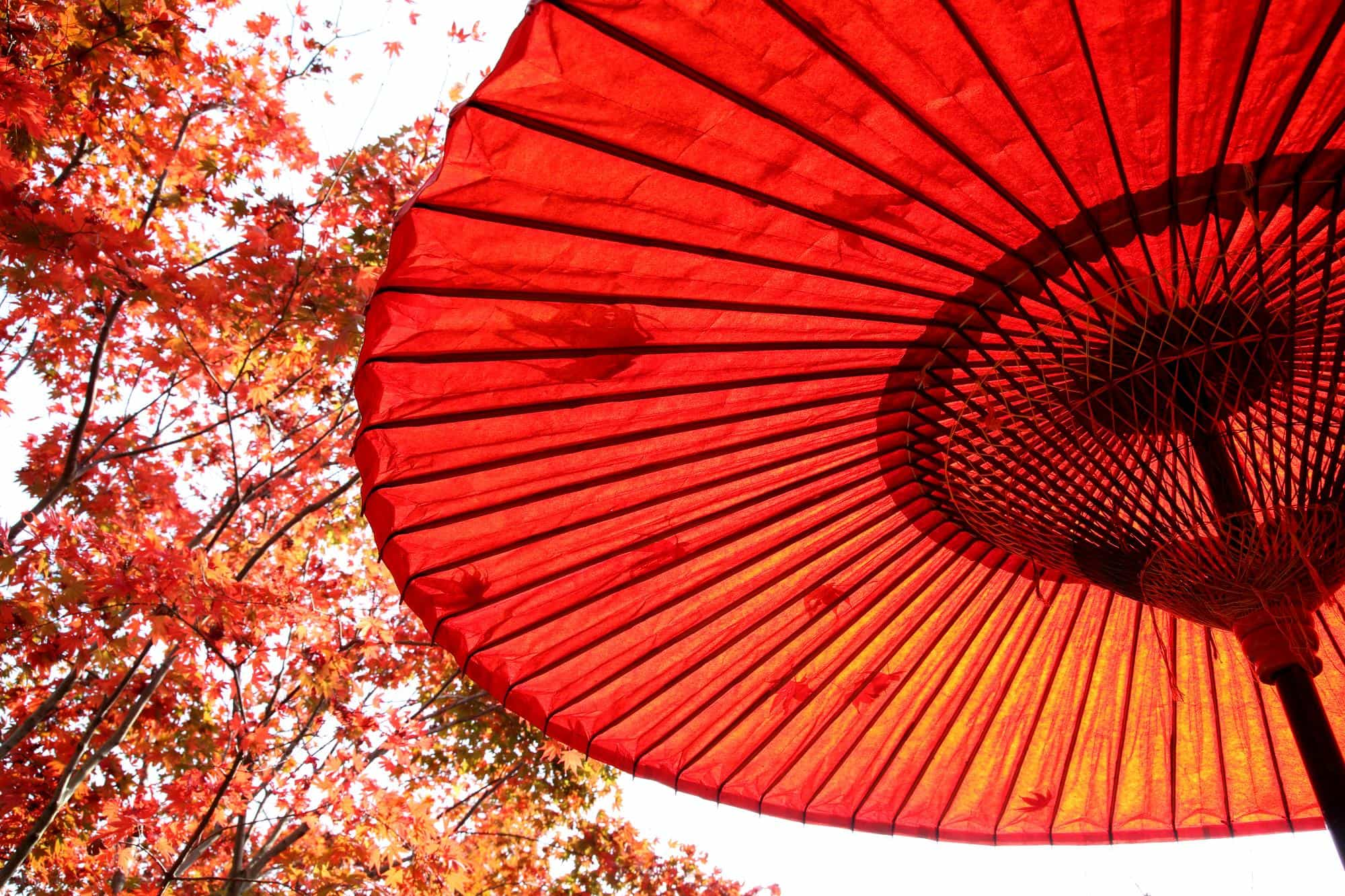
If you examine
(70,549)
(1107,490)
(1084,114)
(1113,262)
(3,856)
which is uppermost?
(70,549)

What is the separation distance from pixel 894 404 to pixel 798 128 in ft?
1.99

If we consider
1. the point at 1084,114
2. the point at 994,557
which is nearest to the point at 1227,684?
the point at 994,557

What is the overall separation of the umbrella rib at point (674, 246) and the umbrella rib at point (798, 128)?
14cm

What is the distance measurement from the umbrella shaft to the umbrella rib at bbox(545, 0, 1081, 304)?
2.22ft

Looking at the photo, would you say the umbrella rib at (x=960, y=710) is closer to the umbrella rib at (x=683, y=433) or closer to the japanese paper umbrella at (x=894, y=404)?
the japanese paper umbrella at (x=894, y=404)

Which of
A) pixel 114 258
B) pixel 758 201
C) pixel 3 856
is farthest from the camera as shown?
pixel 3 856

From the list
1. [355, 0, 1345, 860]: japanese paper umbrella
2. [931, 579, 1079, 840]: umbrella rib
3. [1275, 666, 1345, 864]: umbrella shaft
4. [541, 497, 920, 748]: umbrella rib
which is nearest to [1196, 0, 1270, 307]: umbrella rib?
[355, 0, 1345, 860]: japanese paper umbrella

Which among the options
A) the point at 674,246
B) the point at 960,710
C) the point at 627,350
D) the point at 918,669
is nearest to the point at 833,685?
the point at 918,669

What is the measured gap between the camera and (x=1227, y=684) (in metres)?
2.21

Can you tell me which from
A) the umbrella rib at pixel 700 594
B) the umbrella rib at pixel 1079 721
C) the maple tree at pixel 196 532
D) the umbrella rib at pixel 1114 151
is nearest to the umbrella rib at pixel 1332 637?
the umbrella rib at pixel 1079 721

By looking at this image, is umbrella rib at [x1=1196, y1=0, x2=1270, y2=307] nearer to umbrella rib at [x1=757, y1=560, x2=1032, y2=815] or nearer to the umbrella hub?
the umbrella hub

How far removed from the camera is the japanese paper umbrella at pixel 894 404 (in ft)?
4.33

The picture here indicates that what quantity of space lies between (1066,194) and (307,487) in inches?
212

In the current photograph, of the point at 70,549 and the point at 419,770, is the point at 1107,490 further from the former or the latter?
the point at 419,770
